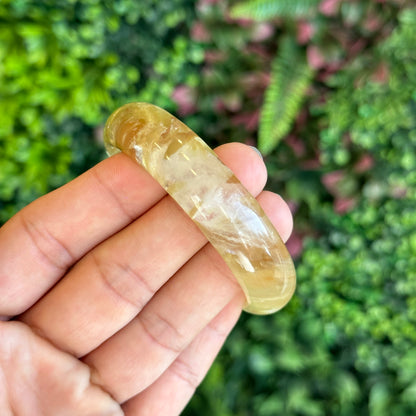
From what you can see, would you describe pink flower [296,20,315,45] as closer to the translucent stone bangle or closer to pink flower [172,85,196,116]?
pink flower [172,85,196,116]

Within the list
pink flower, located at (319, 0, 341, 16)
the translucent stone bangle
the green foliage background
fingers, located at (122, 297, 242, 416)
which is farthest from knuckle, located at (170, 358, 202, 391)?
pink flower, located at (319, 0, 341, 16)

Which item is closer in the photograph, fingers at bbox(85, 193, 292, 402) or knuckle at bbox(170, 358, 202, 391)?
fingers at bbox(85, 193, 292, 402)

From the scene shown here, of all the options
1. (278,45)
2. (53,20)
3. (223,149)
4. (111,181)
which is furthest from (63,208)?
(278,45)

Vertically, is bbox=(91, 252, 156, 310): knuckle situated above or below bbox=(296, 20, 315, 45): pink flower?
above

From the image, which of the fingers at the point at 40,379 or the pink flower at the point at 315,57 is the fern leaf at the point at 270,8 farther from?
the fingers at the point at 40,379

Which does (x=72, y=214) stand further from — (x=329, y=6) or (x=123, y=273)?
(x=329, y=6)

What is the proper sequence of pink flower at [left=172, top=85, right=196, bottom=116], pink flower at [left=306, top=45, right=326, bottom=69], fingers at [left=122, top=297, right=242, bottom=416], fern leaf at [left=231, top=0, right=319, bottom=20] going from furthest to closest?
pink flower at [left=172, top=85, right=196, bottom=116] < pink flower at [left=306, top=45, right=326, bottom=69] < fern leaf at [left=231, top=0, right=319, bottom=20] < fingers at [left=122, top=297, right=242, bottom=416]
